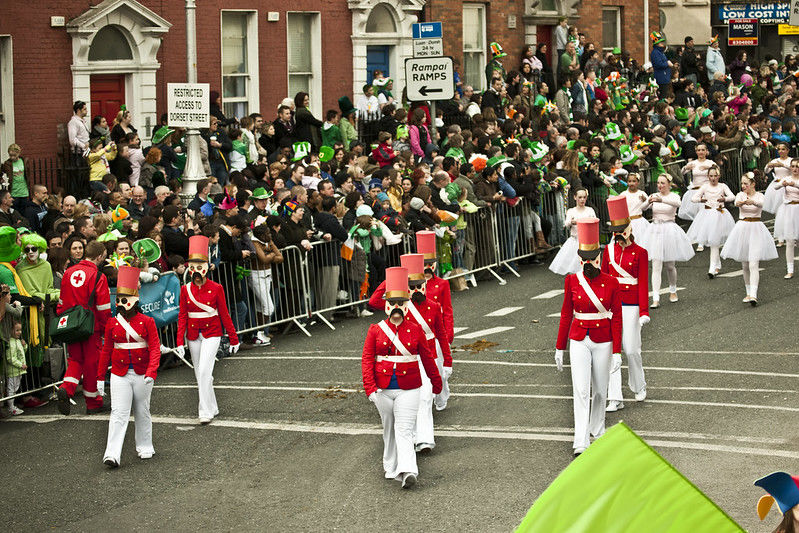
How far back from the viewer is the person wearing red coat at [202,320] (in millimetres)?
14203

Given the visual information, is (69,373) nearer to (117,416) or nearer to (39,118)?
(117,416)

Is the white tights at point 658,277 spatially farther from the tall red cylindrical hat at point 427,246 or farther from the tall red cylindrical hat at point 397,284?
the tall red cylindrical hat at point 397,284

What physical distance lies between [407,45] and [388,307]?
19.3 meters

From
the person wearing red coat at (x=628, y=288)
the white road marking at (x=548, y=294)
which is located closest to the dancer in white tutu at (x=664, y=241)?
the white road marking at (x=548, y=294)

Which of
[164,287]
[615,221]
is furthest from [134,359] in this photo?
[615,221]

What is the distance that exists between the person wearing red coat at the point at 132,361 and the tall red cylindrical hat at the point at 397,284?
2288mm

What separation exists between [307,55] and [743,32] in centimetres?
1760

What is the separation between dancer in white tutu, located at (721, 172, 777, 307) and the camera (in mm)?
19609

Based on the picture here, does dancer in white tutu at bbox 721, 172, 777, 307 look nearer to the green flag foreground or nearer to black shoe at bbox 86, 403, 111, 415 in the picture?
black shoe at bbox 86, 403, 111, 415

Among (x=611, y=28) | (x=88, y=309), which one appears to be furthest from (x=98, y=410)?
(x=611, y=28)

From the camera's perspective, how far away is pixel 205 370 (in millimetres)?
14141

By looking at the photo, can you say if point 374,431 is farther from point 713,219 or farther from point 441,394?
point 713,219

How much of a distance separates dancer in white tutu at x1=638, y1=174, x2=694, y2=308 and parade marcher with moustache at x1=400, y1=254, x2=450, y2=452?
6.49 meters

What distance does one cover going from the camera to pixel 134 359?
13039mm
